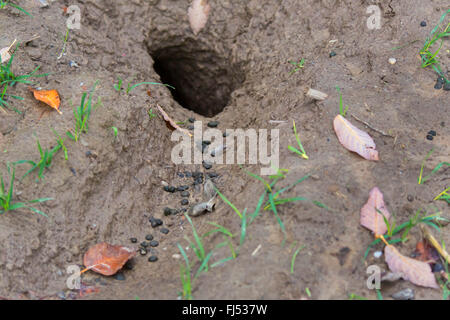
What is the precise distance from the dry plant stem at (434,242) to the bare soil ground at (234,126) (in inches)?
2.6

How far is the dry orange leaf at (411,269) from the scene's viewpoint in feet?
7.17

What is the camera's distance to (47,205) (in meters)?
2.52

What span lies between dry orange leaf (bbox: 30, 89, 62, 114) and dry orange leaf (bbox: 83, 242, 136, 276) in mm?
855

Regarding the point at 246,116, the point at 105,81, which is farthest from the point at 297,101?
the point at 105,81

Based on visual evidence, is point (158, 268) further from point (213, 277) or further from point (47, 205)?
point (47, 205)

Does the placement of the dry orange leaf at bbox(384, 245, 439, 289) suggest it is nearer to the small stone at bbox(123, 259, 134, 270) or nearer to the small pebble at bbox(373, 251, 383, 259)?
the small pebble at bbox(373, 251, 383, 259)

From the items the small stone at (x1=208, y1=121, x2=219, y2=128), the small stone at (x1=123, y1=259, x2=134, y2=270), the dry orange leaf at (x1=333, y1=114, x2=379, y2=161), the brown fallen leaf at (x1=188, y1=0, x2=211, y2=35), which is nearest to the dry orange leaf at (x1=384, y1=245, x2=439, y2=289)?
the dry orange leaf at (x1=333, y1=114, x2=379, y2=161)

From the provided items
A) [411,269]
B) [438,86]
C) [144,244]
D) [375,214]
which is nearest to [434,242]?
[411,269]

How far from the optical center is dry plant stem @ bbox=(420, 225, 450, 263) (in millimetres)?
2240

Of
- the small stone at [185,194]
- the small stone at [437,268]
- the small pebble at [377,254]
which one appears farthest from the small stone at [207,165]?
the small stone at [437,268]

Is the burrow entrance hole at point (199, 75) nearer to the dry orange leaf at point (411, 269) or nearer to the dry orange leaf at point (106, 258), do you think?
the dry orange leaf at point (106, 258)

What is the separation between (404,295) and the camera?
2.15 m
